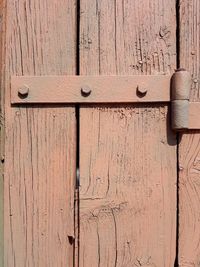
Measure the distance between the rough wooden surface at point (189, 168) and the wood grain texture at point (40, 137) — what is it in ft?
0.77

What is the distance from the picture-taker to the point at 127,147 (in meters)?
0.88

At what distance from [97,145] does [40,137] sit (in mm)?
123

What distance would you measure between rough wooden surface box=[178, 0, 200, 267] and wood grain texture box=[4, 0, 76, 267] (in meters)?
0.23

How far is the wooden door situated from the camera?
0.88 metres

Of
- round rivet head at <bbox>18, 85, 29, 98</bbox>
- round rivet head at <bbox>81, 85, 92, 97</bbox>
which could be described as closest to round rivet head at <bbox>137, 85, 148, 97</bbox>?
round rivet head at <bbox>81, 85, 92, 97</bbox>

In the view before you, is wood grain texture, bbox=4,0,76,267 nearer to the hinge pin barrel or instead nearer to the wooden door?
the wooden door

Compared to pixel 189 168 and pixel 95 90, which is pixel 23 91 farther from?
pixel 189 168

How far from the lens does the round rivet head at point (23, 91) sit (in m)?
0.86

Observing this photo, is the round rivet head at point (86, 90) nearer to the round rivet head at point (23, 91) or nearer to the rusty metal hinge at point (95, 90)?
the rusty metal hinge at point (95, 90)

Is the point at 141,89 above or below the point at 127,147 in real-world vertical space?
above

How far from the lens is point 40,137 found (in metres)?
0.88

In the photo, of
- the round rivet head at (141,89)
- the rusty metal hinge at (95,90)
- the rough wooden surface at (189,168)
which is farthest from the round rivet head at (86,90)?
the rough wooden surface at (189,168)

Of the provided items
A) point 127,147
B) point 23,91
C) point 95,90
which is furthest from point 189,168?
point 23,91

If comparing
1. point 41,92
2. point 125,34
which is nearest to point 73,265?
point 41,92
